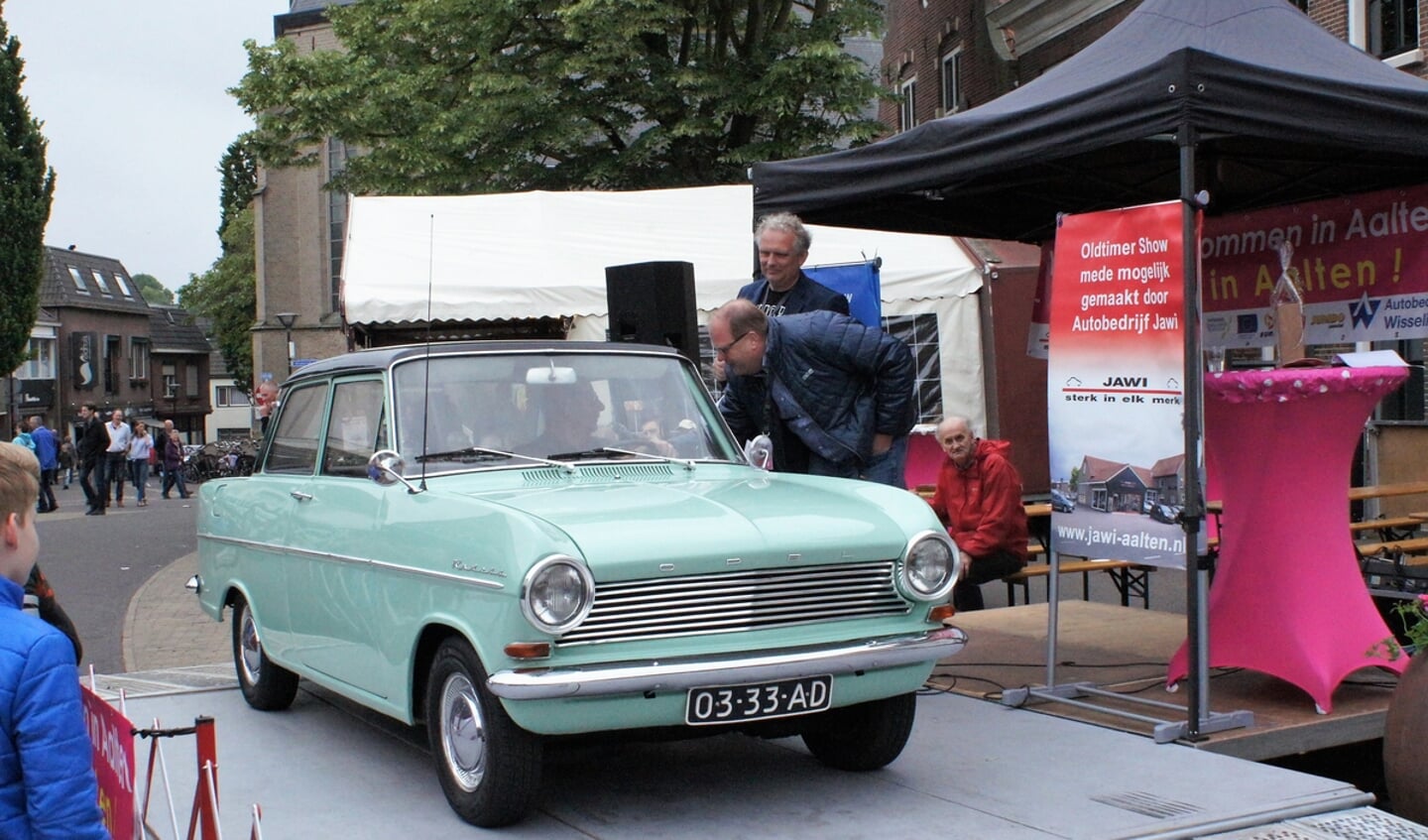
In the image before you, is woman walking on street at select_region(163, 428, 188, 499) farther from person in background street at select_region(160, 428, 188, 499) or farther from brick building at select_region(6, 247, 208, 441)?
brick building at select_region(6, 247, 208, 441)

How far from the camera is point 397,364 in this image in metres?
5.68

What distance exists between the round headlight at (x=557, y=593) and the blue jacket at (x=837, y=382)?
2372 millimetres

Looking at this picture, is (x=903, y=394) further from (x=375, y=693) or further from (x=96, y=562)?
(x=96, y=562)

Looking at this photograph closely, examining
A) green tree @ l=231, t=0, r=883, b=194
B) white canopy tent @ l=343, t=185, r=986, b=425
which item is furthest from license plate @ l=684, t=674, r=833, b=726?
green tree @ l=231, t=0, r=883, b=194

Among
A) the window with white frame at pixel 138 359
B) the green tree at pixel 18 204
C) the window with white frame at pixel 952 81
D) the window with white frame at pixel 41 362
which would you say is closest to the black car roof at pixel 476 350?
the window with white frame at pixel 952 81

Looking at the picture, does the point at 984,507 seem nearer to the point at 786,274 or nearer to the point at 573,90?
the point at 786,274

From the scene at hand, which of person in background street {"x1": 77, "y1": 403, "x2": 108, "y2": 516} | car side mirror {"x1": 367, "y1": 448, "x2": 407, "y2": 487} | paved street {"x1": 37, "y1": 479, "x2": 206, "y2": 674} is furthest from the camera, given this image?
person in background street {"x1": 77, "y1": 403, "x2": 108, "y2": 516}

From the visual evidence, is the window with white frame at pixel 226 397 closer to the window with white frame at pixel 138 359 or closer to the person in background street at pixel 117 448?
the window with white frame at pixel 138 359

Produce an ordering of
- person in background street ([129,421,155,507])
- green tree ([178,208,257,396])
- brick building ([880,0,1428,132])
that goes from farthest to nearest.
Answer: green tree ([178,208,257,396]) < person in background street ([129,421,155,507]) < brick building ([880,0,1428,132])

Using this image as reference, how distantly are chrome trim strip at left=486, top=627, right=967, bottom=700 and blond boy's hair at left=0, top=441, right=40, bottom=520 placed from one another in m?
1.76

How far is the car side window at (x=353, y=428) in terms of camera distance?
18.8 feet

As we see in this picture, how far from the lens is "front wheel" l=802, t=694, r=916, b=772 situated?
16.6 ft

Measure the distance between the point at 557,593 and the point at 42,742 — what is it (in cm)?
197

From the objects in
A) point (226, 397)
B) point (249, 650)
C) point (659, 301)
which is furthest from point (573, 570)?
point (226, 397)
